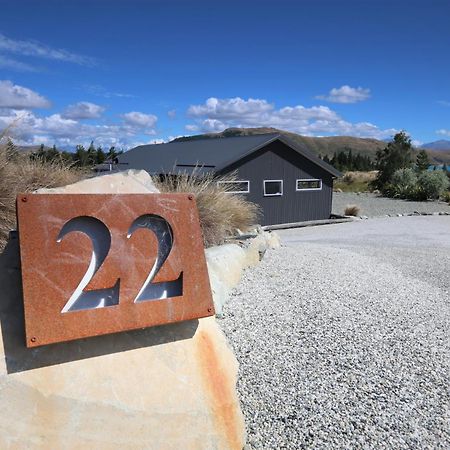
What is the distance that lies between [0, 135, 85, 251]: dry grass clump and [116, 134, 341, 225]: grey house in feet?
39.7

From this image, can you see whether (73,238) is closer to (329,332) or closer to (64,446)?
(64,446)

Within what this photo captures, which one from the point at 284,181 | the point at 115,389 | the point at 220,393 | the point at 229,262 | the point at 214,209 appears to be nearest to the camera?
the point at 115,389

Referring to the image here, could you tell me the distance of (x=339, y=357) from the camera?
3930 millimetres

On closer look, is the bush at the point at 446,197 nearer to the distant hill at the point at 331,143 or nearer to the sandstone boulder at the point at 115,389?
the sandstone boulder at the point at 115,389

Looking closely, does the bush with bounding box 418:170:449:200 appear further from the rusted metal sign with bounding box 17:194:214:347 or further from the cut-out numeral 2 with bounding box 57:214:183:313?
the cut-out numeral 2 with bounding box 57:214:183:313

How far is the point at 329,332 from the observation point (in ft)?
14.4

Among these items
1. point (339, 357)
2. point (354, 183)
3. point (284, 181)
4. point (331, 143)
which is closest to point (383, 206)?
point (284, 181)

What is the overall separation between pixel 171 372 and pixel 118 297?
513 millimetres

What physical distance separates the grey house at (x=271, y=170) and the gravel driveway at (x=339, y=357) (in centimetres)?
1232

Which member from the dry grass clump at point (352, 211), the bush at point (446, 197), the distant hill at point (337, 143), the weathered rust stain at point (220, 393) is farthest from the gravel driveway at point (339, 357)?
the distant hill at point (337, 143)

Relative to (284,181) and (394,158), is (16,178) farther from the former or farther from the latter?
(394,158)

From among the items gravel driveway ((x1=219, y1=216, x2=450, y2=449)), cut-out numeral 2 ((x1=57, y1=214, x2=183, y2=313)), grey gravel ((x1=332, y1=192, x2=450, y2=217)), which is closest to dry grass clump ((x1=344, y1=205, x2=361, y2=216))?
grey gravel ((x1=332, y1=192, x2=450, y2=217))

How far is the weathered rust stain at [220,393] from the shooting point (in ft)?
8.76

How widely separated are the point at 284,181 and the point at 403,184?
46.6 ft
